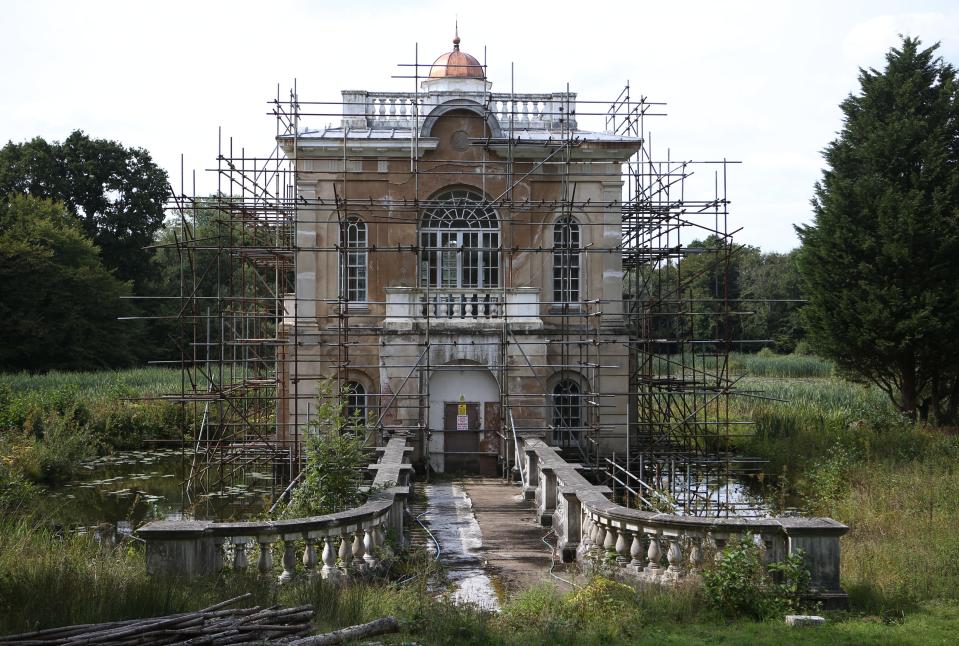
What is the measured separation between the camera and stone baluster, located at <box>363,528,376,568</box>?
1028 cm

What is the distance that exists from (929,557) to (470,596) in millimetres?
5778

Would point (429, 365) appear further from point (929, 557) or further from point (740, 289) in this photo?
point (740, 289)

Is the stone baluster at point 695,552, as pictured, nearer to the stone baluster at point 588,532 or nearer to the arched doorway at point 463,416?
the stone baluster at point 588,532

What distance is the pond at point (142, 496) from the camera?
18250mm

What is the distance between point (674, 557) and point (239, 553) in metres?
4.44

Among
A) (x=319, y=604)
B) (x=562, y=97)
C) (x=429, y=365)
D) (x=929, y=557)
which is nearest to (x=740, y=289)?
(x=562, y=97)

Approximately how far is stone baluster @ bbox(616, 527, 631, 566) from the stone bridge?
0.04 ft

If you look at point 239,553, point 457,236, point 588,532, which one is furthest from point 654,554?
point 457,236

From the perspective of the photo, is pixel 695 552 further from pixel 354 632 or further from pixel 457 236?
pixel 457 236

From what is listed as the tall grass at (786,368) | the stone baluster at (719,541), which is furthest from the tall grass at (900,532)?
the tall grass at (786,368)

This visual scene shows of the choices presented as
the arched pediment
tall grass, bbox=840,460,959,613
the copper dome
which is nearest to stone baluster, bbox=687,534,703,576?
tall grass, bbox=840,460,959,613

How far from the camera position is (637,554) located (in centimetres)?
995

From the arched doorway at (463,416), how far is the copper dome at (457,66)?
1067cm

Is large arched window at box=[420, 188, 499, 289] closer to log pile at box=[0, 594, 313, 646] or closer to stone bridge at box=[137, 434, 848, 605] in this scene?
stone bridge at box=[137, 434, 848, 605]
